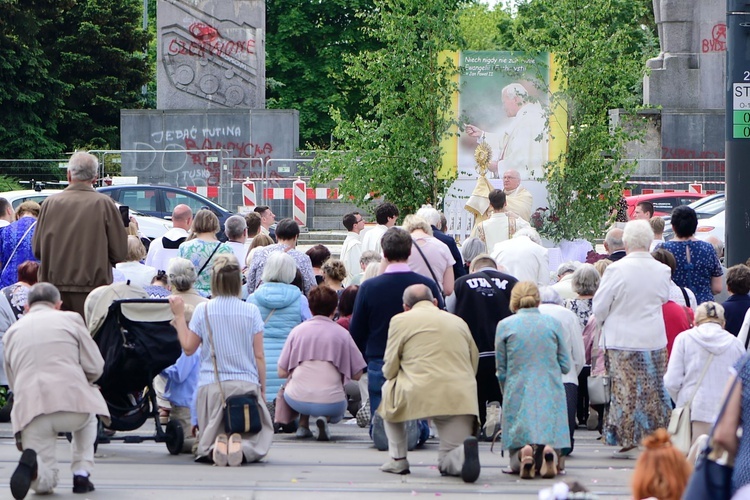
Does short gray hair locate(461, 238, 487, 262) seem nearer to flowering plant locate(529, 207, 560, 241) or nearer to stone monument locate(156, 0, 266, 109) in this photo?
flowering plant locate(529, 207, 560, 241)

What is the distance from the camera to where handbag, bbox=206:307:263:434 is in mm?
9609

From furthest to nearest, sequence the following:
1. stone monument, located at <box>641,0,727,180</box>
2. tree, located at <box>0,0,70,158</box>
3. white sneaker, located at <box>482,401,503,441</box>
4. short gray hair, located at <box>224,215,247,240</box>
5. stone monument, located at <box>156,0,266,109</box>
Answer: tree, located at <box>0,0,70,158</box>, stone monument, located at <box>641,0,727,180</box>, stone monument, located at <box>156,0,266,109</box>, short gray hair, located at <box>224,215,247,240</box>, white sneaker, located at <box>482,401,503,441</box>

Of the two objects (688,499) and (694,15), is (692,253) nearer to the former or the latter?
(688,499)

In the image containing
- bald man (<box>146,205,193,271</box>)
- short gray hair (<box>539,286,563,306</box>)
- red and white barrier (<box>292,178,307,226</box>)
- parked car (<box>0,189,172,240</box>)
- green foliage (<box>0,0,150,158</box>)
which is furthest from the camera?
green foliage (<box>0,0,150,158</box>)

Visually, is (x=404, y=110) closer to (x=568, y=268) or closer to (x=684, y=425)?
(x=568, y=268)

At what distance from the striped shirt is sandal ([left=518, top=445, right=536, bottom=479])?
204 cm

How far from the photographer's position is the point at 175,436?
10281mm

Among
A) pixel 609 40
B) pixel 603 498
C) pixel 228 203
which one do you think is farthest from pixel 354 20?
pixel 603 498

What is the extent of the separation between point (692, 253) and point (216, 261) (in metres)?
4.41

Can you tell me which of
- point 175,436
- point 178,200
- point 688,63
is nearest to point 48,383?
point 175,436

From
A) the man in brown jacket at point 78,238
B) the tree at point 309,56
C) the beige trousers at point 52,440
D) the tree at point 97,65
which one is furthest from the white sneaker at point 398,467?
the tree at point 309,56

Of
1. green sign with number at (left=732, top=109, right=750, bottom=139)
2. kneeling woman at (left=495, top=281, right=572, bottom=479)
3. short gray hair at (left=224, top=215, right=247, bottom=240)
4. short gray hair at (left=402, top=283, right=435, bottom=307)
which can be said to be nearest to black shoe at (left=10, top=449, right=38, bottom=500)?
short gray hair at (left=402, top=283, right=435, bottom=307)

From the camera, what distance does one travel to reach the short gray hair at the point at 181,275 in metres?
10.3

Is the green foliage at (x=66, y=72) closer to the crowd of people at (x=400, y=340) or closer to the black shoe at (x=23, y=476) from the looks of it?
the crowd of people at (x=400, y=340)
